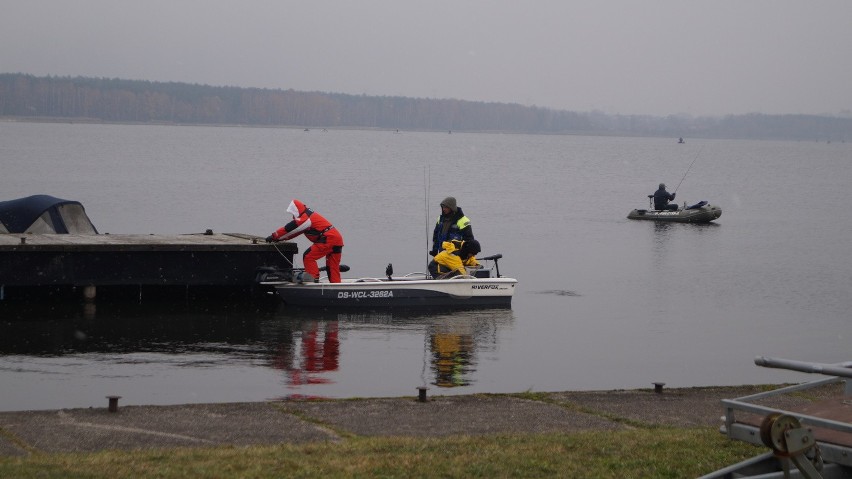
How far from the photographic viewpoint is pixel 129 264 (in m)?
22.7

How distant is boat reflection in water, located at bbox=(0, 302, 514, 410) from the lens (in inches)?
626

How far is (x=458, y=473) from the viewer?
27.1 ft

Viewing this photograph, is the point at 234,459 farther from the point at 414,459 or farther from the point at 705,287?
the point at 705,287

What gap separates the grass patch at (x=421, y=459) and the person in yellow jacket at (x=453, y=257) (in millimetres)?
13619

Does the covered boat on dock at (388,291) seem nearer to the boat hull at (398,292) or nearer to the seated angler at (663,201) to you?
the boat hull at (398,292)

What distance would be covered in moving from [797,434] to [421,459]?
10.7 ft

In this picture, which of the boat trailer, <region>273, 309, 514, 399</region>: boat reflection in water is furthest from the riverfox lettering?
the boat trailer

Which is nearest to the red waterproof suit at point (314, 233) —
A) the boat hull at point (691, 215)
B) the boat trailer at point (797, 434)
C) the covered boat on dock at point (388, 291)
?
the covered boat on dock at point (388, 291)

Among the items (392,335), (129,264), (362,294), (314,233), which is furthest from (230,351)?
(129,264)

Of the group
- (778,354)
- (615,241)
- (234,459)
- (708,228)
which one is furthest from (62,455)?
(708,228)

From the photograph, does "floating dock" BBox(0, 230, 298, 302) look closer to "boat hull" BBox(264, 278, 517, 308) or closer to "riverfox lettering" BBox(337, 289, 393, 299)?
"boat hull" BBox(264, 278, 517, 308)

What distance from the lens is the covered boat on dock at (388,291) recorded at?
892 inches

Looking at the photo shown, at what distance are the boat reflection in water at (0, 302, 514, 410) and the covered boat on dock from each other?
23 centimetres

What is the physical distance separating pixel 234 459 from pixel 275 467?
41cm
